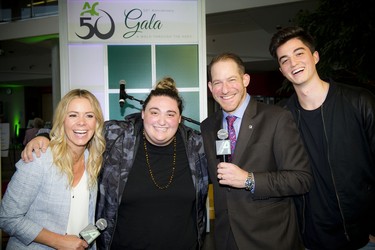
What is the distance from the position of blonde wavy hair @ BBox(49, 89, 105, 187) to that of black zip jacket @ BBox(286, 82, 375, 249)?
155 centimetres

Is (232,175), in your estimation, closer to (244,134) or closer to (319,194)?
(244,134)

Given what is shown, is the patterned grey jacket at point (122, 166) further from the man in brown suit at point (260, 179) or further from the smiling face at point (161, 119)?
the man in brown suit at point (260, 179)

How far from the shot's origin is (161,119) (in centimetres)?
214

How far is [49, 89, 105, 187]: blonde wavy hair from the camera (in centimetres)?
198

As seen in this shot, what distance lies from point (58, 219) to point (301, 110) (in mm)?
1788

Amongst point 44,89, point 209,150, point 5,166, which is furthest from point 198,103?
point 44,89

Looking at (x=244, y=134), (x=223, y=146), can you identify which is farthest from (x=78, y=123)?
(x=244, y=134)

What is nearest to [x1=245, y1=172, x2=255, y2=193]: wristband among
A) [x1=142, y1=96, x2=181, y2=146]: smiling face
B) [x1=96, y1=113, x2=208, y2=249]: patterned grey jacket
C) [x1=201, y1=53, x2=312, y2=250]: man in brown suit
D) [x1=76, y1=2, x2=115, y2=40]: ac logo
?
[x1=201, y1=53, x2=312, y2=250]: man in brown suit

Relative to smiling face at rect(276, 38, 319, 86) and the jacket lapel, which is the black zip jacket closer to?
smiling face at rect(276, 38, 319, 86)

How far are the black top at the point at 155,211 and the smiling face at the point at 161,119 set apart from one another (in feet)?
0.66

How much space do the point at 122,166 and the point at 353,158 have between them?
1.53 m

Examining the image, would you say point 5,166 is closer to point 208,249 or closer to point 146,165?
point 208,249

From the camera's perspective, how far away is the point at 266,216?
1874mm

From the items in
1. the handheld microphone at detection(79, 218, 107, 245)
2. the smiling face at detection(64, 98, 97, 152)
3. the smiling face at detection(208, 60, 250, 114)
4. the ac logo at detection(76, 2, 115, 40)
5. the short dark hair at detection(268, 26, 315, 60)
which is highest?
the ac logo at detection(76, 2, 115, 40)
